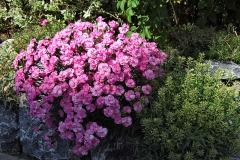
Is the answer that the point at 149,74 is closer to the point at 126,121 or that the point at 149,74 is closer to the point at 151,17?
the point at 126,121

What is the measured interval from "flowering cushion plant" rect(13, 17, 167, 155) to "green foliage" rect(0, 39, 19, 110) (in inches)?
20.9

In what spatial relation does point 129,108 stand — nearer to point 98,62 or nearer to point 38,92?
point 98,62

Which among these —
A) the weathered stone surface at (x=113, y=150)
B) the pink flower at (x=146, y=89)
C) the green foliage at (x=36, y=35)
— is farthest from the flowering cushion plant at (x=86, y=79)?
the green foliage at (x=36, y=35)

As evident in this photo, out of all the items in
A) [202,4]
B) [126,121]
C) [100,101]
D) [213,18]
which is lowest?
[126,121]

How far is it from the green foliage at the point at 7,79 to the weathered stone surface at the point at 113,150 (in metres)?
1.06

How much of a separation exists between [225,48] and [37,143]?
81.2 inches

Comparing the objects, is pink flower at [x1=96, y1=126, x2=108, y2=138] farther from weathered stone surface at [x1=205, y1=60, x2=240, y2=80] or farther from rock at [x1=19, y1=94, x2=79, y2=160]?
weathered stone surface at [x1=205, y1=60, x2=240, y2=80]

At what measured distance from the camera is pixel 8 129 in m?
3.62

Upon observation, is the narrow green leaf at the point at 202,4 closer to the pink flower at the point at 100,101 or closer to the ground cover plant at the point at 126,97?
the ground cover plant at the point at 126,97

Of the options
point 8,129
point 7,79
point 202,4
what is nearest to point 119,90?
point 8,129

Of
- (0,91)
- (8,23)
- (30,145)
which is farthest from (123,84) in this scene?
(8,23)

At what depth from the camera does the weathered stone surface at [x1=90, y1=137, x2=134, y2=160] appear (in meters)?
3.09

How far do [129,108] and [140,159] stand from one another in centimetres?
40

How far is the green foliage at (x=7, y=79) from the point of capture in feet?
12.2
